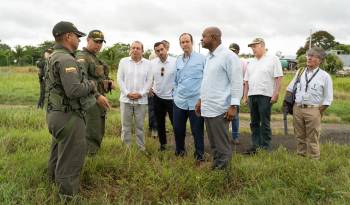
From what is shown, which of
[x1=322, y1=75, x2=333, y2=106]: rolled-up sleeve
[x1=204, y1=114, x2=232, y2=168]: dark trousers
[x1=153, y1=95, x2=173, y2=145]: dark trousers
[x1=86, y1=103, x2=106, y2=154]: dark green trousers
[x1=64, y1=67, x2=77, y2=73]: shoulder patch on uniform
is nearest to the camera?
[x1=64, y1=67, x2=77, y2=73]: shoulder patch on uniform

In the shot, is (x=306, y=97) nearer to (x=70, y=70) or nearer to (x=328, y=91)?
(x=328, y=91)

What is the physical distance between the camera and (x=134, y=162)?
5.08 metres

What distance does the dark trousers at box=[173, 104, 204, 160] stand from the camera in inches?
223

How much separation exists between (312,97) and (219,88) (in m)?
1.56

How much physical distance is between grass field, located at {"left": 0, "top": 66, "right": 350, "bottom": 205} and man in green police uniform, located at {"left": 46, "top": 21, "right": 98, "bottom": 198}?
0.94 feet

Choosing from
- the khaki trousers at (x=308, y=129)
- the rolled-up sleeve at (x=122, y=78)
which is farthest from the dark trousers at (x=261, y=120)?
the rolled-up sleeve at (x=122, y=78)

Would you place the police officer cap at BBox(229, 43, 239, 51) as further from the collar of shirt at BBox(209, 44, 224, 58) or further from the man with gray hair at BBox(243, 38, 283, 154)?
the collar of shirt at BBox(209, 44, 224, 58)

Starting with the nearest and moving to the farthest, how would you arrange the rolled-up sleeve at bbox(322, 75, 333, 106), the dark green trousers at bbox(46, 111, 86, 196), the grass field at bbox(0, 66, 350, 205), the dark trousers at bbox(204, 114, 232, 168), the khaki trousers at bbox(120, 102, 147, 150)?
the dark green trousers at bbox(46, 111, 86, 196), the grass field at bbox(0, 66, 350, 205), the dark trousers at bbox(204, 114, 232, 168), the rolled-up sleeve at bbox(322, 75, 333, 106), the khaki trousers at bbox(120, 102, 147, 150)

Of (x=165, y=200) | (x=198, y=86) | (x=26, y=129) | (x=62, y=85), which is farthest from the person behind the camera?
(x=26, y=129)

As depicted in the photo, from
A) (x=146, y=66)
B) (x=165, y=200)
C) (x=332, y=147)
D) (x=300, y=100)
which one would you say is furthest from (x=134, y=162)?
(x=332, y=147)

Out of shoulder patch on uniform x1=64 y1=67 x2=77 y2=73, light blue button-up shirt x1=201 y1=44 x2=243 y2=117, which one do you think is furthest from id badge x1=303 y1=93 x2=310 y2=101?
shoulder patch on uniform x1=64 y1=67 x2=77 y2=73

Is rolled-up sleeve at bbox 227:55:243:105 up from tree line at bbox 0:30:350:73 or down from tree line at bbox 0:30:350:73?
down

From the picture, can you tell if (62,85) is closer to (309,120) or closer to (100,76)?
(100,76)

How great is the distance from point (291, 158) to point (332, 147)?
147cm
